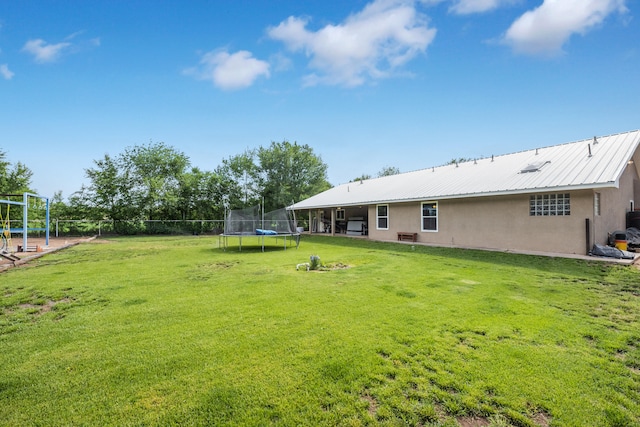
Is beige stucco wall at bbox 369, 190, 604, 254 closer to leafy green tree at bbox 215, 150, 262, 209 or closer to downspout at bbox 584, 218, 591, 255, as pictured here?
downspout at bbox 584, 218, 591, 255

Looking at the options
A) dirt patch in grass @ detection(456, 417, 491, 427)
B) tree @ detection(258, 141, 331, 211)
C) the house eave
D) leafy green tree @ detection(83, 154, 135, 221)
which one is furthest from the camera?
tree @ detection(258, 141, 331, 211)

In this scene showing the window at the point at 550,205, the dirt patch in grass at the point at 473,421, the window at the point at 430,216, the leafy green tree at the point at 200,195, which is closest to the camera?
the dirt patch in grass at the point at 473,421

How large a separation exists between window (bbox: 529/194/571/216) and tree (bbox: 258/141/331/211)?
Answer: 23.2 m

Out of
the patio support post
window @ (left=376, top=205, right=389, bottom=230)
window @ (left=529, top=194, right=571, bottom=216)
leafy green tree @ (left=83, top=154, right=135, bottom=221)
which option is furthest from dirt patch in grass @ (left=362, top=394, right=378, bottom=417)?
leafy green tree @ (left=83, top=154, right=135, bottom=221)

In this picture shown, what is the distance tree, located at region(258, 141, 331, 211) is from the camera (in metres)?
30.8

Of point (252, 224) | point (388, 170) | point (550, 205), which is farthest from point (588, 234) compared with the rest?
point (388, 170)

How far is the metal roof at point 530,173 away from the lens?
27.6ft

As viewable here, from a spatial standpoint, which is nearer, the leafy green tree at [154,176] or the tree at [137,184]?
the tree at [137,184]

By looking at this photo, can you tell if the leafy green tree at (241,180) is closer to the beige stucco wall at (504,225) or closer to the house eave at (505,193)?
the house eave at (505,193)

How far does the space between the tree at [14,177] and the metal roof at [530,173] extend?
27.3m

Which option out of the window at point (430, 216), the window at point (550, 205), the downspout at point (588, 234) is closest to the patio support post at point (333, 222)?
the window at point (430, 216)

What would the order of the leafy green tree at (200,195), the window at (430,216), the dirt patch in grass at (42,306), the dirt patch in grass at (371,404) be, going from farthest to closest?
the leafy green tree at (200,195) → the window at (430,216) → the dirt patch in grass at (42,306) → the dirt patch in grass at (371,404)

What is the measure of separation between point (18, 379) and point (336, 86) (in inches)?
749

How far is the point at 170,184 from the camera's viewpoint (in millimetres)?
25312
